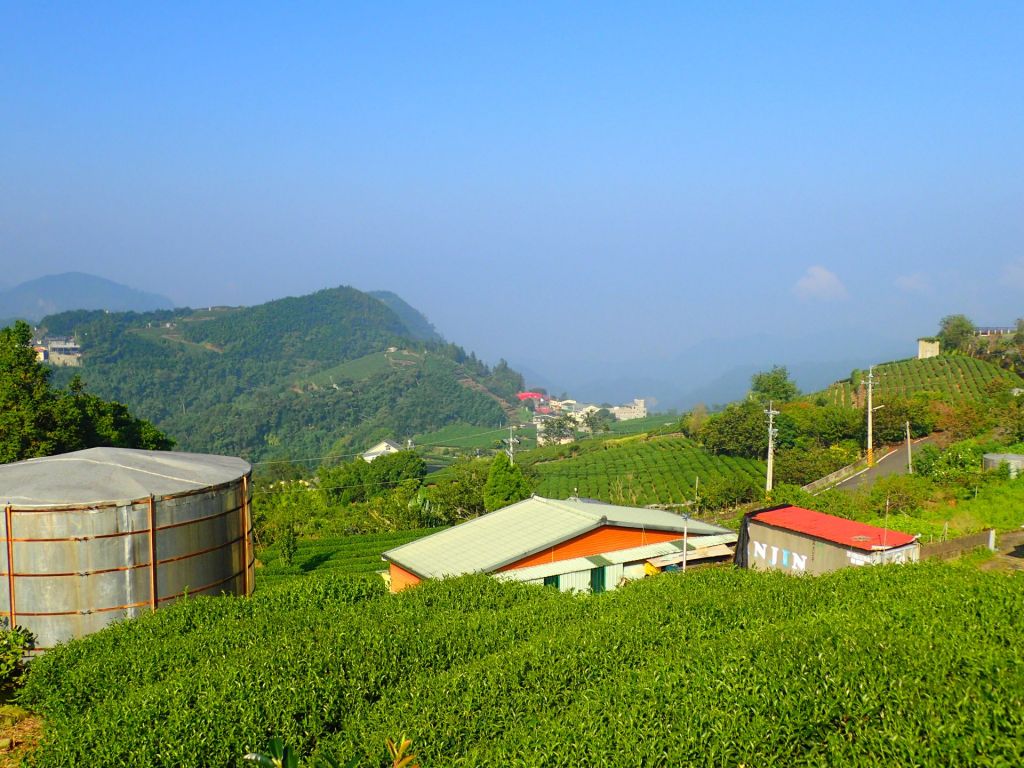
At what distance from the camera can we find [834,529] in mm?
17828

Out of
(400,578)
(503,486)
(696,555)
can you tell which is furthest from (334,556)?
(696,555)

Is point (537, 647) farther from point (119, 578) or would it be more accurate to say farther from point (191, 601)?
point (119, 578)

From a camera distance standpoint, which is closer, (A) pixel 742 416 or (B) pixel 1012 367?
(A) pixel 742 416

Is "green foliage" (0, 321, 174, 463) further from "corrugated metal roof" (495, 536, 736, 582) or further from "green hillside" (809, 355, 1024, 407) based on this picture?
"green hillside" (809, 355, 1024, 407)

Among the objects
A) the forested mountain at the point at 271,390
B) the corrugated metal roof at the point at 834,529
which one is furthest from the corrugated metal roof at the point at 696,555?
the forested mountain at the point at 271,390

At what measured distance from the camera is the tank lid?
13008 millimetres

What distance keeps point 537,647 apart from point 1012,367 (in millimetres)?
72928

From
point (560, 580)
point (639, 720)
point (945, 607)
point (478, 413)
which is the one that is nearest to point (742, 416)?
point (560, 580)

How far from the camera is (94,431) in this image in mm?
28312

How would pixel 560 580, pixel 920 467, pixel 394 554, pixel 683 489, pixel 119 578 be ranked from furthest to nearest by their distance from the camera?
pixel 683 489 → pixel 920 467 → pixel 394 554 → pixel 560 580 → pixel 119 578

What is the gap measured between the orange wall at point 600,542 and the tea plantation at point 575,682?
23.9 ft

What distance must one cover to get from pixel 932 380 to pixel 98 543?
223 ft

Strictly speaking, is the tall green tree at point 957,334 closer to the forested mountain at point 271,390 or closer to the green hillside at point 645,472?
the green hillside at point 645,472

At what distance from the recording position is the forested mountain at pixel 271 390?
123750 millimetres
